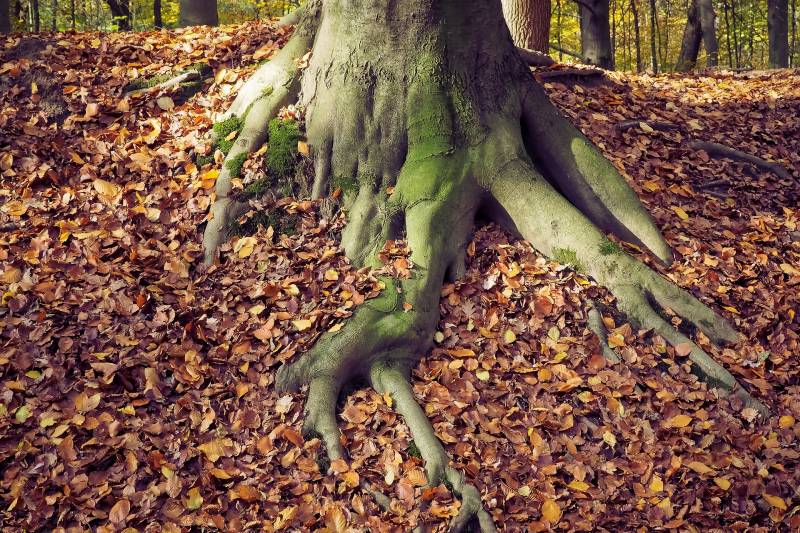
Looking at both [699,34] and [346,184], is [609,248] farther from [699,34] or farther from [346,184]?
[699,34]

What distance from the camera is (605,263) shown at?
534cm

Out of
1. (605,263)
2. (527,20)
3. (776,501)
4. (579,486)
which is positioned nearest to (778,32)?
(527,20)

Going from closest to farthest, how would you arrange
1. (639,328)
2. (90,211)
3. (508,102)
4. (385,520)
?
1. (385,520)
2. (639,328)
3. (90,211)
4. (508,102)

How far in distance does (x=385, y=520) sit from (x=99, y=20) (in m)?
24.2

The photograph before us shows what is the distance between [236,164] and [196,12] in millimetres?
6588

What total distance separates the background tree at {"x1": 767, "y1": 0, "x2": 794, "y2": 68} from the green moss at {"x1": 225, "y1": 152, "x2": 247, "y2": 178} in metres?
12.3

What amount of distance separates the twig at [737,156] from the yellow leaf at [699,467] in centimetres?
387

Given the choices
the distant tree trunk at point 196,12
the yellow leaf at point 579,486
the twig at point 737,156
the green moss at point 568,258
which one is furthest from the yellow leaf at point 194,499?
the distant tree trunk at point 196,12

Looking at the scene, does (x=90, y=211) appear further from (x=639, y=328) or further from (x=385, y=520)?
(x=639, y=328)

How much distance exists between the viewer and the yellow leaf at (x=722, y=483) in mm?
4410

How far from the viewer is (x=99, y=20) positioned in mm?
23688

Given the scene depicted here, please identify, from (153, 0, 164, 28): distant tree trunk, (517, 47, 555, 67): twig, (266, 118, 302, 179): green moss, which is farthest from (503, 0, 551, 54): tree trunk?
(153, 0, 164, 28): distant tree trunk

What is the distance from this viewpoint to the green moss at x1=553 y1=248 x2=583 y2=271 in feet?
17.8

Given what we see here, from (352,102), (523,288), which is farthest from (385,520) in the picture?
(352,102)
